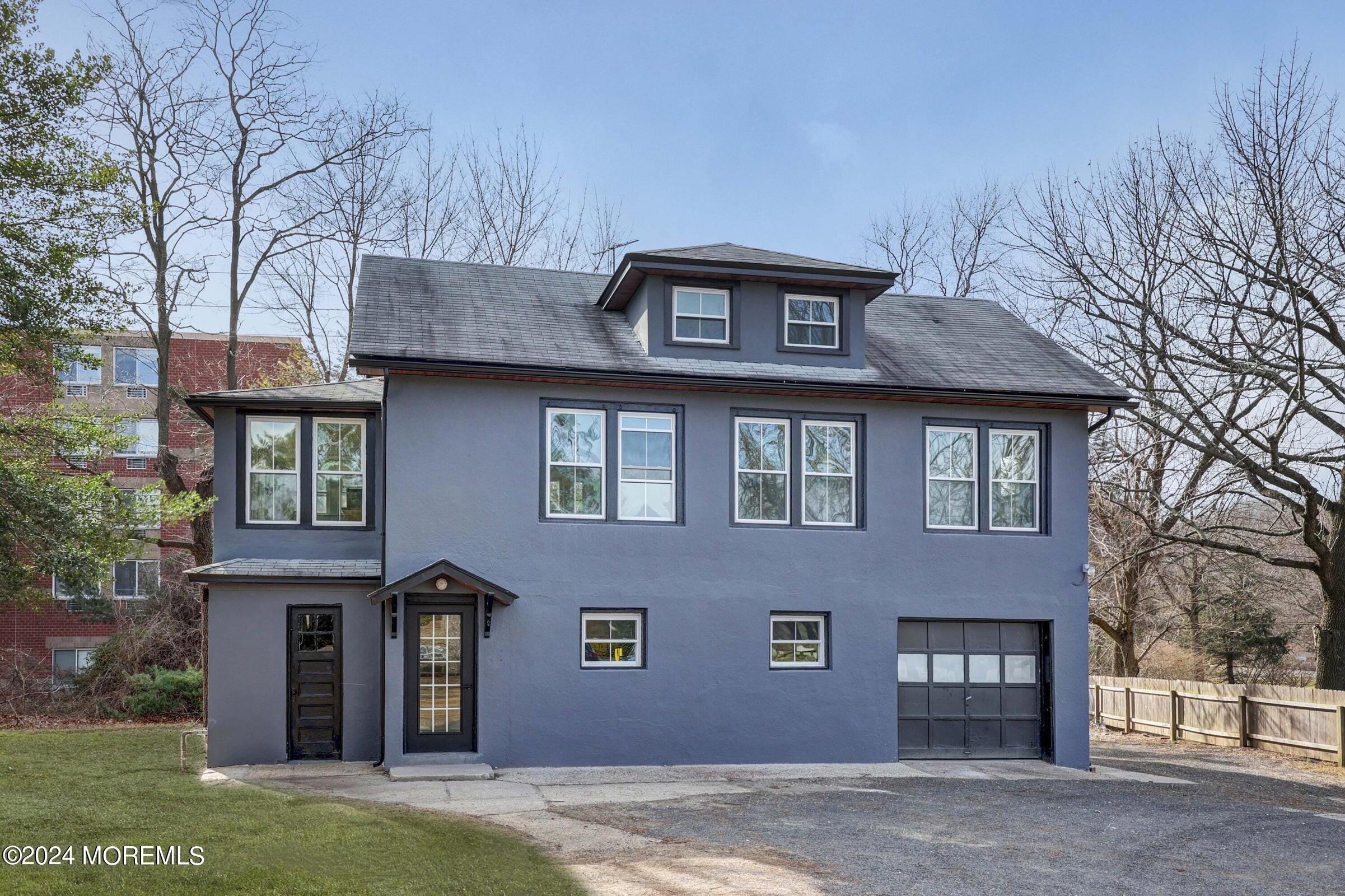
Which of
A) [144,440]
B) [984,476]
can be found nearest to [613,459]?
[984,476]

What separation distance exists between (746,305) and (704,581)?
157 inches

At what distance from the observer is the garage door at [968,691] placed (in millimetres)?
15633

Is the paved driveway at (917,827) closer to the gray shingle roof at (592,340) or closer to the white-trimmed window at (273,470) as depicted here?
the white-trimmed window at (273,470)

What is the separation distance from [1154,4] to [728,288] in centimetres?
739

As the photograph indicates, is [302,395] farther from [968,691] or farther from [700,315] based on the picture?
[968,691]

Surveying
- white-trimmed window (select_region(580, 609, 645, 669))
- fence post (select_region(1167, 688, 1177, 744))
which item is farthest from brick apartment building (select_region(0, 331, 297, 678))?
fence post (select_region(1167, 688, 1177, 744))

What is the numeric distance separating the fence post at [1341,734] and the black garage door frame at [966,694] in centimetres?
514

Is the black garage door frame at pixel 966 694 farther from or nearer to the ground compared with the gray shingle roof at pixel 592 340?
nearer to the ground

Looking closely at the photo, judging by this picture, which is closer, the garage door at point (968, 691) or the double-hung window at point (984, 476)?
the garage door at point (968, 691)

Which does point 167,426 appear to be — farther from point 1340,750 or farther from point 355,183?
point 1340,750

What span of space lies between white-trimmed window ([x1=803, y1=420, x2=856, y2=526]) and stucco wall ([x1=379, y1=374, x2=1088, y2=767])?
249 millimetres

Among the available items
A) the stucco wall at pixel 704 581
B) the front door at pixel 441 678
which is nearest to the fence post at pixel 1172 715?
the stucco wall at pixel 704 581

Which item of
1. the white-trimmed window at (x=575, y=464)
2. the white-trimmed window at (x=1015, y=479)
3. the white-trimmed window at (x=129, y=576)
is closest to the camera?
the white-trimmed window at (x=575, y=464)

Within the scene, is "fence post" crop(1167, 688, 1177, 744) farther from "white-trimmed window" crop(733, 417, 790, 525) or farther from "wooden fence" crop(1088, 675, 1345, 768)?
"white-trimmed window" crop(733, 417, 790, 525)
